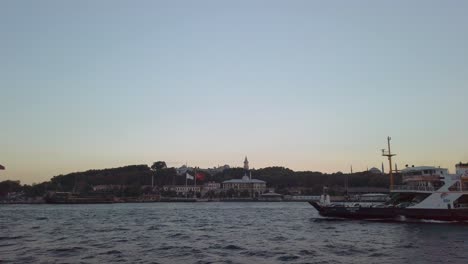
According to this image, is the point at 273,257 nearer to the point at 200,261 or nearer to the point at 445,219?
the point at 200,261

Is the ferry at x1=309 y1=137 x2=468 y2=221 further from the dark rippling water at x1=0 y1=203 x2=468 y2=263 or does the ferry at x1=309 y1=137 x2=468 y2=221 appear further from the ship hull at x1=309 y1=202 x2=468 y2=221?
the dark rippling water at x1=0 y1=203 x2=468 y2=263

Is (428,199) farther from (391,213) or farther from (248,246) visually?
(248,246)

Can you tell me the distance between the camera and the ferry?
57.0m

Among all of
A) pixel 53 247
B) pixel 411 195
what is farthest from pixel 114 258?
pixel 411 195

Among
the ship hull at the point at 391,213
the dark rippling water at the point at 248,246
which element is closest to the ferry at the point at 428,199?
the ship hull at the point at 391,213

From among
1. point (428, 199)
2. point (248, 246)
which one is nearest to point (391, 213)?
point (428, 199)

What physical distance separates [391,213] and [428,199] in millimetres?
5055

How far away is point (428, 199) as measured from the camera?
58188 mm

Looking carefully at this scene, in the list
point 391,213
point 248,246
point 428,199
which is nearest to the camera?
point 248,246

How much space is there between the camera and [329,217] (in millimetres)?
67188

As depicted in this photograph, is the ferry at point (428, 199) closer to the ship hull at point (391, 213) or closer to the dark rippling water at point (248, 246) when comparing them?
the ship hull at point (391, 213)

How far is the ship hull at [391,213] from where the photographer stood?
56.1 metres

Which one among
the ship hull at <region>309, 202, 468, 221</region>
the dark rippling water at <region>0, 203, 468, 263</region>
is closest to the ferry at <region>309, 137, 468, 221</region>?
the ship hull at <region>309, 202, 468, 221</region>

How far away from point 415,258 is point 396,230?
19.1m
